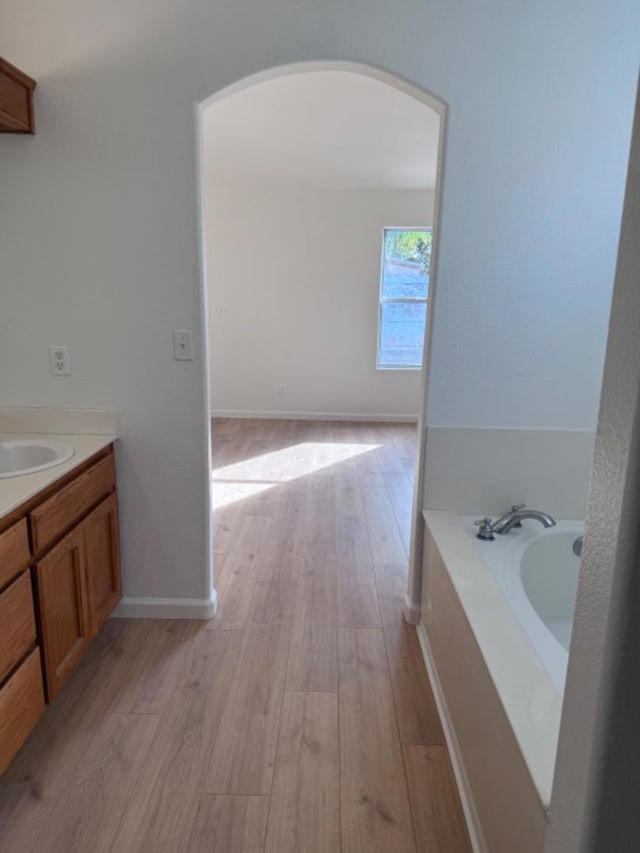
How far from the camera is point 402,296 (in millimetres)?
6016

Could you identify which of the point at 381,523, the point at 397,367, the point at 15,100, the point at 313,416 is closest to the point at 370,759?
the point at 381,523

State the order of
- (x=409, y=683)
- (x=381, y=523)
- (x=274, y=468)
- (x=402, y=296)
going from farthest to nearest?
1. (x=402, y=296)
2. (x=274, y=468)
3. (x=381, y=523)
4. (x=409, y=683)

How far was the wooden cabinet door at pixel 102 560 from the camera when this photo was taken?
1873 mm

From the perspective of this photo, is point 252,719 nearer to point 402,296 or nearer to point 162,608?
point 162,608

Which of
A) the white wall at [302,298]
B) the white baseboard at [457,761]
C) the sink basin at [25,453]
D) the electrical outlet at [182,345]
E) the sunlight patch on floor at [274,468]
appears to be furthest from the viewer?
the white wall at [302,298]

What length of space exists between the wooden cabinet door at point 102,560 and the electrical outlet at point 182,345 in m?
0.62

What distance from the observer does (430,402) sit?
6.72 feet


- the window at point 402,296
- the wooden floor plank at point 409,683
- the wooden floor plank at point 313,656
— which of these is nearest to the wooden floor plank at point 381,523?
the wooden floor plank at point 409,683

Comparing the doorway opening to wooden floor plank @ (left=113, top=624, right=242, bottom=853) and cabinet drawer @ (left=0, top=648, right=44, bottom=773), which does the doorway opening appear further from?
cabinet drawer @ (left=0, top=648, right=44, bottom=773)

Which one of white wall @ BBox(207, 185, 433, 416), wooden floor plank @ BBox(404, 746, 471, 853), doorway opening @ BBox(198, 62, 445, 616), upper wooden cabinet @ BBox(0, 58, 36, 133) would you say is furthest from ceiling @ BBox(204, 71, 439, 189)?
wooden floor plank @ BBox(404, 746, 471, 853)

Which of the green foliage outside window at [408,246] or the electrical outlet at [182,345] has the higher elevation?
the green foliage outside window at [408,246]

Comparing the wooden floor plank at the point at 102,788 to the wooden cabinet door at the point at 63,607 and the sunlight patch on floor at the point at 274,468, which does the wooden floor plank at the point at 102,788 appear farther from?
the sunlight patch on floor at the point at 274,468

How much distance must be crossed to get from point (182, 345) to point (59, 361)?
49cm

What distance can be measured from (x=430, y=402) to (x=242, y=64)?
1.39m
